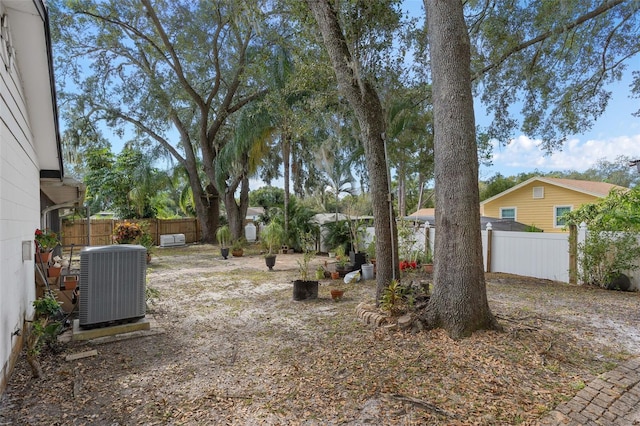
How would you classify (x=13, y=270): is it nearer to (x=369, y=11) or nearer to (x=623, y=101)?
(x=369, y=11)

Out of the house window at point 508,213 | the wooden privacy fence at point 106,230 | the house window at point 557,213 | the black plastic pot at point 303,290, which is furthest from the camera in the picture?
the house window at point 508,213

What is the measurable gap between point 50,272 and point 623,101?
12.4m

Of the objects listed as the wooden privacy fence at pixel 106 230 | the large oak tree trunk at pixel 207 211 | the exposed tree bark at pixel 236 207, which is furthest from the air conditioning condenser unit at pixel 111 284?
the large oak tree trunk at pixel 207 211

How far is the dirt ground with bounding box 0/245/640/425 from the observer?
2330 millimetres

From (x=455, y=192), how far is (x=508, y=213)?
1549 centimetres

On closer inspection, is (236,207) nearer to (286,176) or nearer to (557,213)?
(286,176)

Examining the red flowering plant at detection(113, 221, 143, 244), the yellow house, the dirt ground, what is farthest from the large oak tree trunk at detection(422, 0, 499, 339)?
the yellow house

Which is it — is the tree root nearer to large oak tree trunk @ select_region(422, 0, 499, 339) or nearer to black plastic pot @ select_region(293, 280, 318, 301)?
large oak tree trunk @ select_region(422, 0, 499, 339)

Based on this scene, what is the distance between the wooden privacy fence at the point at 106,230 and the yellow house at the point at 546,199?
53.1ft

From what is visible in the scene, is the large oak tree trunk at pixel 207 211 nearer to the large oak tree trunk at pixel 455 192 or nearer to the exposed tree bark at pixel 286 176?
the exposed tree bark at pixel 286 176

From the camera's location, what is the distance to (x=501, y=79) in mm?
8797

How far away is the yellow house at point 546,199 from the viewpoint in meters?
14.3

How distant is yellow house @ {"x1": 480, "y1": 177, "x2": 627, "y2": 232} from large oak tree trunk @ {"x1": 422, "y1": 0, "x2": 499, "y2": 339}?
44.2ft

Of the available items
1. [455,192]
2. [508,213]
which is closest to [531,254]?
[455,192]
